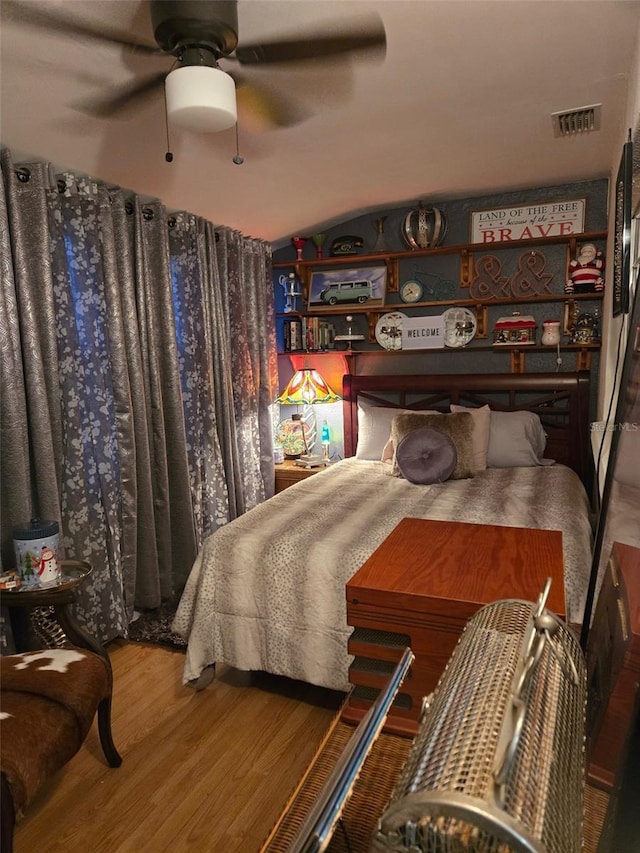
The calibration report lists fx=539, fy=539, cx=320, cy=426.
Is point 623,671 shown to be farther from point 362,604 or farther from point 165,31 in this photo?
point 165,31

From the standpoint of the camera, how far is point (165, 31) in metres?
1.40

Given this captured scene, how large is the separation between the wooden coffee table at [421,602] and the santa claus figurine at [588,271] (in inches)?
110

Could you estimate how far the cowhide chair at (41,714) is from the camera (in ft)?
4.26

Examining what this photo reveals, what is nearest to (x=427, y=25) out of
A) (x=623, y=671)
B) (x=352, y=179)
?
(x=352, y=179)

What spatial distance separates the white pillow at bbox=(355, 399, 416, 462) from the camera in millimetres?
3652

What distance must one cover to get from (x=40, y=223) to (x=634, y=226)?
2.26 m

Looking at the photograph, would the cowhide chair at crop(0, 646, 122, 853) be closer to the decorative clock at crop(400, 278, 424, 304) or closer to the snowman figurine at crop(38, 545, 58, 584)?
the snowman figurine at crop(38, 545, 58, 584)

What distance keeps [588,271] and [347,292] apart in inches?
63.1

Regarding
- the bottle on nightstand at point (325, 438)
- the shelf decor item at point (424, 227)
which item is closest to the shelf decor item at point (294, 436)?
the bottle on nightstand at point (325, 438)

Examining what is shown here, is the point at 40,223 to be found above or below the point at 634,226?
above

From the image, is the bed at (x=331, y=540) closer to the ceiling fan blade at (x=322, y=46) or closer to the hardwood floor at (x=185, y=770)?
the hardwood floor at (x=185, y=770)

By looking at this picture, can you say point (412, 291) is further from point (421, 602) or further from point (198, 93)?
point (421, 602)

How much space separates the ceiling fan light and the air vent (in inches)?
65.2

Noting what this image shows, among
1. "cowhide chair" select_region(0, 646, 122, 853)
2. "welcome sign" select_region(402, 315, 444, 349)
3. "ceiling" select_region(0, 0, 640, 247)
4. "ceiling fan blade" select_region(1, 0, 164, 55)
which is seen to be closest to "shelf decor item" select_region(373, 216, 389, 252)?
"ceiling" select_region(0, 0, 640, 247)
